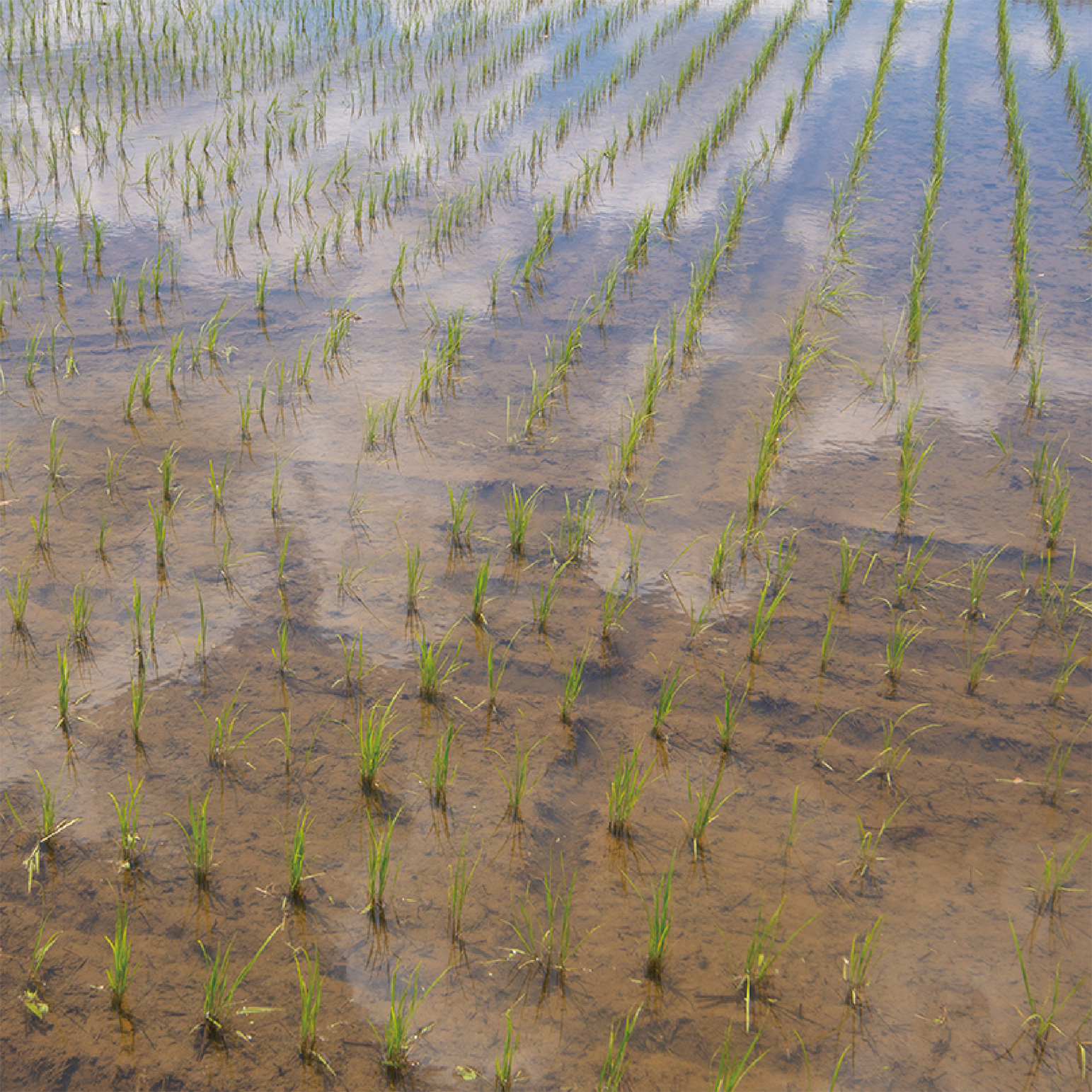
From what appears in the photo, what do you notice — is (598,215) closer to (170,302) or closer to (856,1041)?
(170,302)

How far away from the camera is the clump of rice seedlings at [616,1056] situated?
1.52 metres

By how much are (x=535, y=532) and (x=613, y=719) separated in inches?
31.7

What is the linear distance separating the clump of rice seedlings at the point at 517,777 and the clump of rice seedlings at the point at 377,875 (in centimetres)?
26

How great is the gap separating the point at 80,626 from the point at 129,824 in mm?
662

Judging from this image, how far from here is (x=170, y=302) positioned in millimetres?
4152

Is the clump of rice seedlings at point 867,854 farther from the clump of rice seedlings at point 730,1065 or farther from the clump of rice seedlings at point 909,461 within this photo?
the clump of rice seedlings at point 909,461

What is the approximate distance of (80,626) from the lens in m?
2.40

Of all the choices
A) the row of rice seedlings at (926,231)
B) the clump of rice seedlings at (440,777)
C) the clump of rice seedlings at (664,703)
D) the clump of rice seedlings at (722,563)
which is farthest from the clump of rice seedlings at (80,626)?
the row of rice seedlings at (926,231)

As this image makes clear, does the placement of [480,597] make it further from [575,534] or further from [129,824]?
[129,824]

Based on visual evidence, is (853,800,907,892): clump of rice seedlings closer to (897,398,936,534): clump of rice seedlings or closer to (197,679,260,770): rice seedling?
(897,398,936,534): clump of rice seedlings

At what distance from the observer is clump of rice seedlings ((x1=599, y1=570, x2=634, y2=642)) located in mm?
2533

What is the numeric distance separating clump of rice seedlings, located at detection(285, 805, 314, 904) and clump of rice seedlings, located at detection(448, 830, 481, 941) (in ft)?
0.96

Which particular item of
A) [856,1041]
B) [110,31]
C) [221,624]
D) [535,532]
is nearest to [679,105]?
[110,31]

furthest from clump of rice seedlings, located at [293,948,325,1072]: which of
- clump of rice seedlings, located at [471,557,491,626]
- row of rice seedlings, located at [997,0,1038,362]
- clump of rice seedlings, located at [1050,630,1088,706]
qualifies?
row of rice seedlings, located at [997,0,1038,362]
